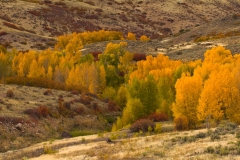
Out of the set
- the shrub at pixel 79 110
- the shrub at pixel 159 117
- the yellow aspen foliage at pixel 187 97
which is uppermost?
the yellow aspen foliage at pixel 187 97

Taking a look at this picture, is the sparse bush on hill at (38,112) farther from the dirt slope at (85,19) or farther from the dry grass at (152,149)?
the dirt slope at (85,19)

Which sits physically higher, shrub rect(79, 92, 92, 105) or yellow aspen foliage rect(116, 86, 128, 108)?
shrub rect(79, 92, 92, 105)

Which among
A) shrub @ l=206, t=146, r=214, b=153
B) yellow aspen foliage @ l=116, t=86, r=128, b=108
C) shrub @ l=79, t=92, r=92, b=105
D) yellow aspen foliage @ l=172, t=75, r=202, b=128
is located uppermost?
shrub @ l=206, t=146, r=214, b=153

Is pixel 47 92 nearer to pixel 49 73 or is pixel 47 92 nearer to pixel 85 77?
pixel 85 77

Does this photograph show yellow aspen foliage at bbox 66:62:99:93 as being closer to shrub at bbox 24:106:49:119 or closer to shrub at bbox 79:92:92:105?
shrub at bbox 79:92:92:105

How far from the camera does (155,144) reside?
1015 inches

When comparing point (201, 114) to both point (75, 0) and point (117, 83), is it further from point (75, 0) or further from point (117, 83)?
point (75, 0)

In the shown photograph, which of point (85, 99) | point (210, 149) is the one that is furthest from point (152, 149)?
point (85, 99)

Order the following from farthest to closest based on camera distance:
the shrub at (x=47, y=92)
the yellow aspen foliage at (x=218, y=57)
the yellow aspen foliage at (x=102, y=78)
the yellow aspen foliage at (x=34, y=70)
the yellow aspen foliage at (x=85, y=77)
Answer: the yellow aspen foliage at (x=102, y=78), the yellow aspen foliage at (x=34, y=70), the yellow aspen foliage at (x=85, y=77), the yellow aspen foliage at (x=218, y=57), the shrub at (x=47, y=92)


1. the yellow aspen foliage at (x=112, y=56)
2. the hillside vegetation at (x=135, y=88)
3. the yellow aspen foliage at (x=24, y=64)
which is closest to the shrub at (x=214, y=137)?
the hillside vegetation at (x=135, y=88)

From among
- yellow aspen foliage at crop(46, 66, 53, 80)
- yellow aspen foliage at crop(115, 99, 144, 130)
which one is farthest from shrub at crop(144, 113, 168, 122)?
yellow aspen foliage at crop(46, 66, 53, 80)

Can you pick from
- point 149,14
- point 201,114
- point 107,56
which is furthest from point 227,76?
point 149,14

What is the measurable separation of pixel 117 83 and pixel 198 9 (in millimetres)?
134675

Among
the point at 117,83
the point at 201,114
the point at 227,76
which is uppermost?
the point at 227,76
